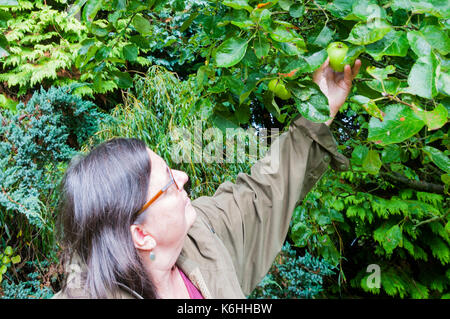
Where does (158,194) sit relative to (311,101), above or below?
below

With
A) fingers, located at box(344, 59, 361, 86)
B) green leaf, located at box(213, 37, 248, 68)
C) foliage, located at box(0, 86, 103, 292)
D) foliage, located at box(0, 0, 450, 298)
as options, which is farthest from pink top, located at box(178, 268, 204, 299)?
foliage, located at box(0, 86, 103, 292)

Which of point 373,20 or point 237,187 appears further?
point 237,187

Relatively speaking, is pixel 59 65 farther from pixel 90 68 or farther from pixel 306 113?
pixel 306 113

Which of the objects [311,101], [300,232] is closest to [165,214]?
[311,101]

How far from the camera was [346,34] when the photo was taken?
Answer: 3.12 ft

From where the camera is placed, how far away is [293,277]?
2520 millimetres

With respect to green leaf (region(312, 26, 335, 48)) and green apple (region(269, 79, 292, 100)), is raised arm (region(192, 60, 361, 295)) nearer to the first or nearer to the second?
→ green apple (region(269, 79, 292, 100))

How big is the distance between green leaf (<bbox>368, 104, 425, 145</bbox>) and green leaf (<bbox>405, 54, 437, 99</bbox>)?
0.14 feet

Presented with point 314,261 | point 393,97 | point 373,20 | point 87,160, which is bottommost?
point 314,261

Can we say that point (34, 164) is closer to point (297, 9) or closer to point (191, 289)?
point (191, 289)

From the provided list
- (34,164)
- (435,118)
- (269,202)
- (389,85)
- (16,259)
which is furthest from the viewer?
(16,259)

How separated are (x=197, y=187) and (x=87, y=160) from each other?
5.05 feet

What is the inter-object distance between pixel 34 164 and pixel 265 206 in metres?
1.51

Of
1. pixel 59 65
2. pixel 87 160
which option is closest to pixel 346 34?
pixel 87 160
